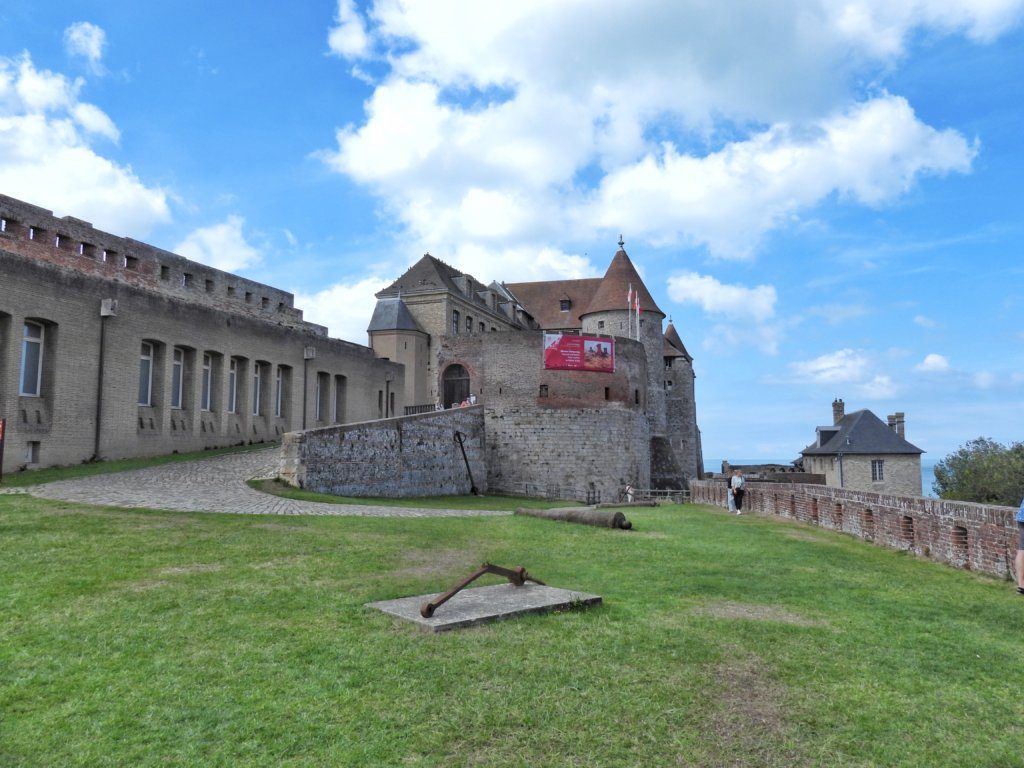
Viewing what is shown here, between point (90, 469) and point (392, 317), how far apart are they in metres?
25.5

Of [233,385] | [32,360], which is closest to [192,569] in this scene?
[32,360]

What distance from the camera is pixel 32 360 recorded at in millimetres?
18812

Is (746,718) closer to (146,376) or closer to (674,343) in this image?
(146,376)

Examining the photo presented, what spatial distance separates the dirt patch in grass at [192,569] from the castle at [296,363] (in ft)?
44.8

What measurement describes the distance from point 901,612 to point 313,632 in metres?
5.19

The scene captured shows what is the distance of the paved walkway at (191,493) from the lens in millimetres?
12961

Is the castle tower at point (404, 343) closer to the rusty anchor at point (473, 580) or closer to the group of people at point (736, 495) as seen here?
the group of people at point (736, 495)

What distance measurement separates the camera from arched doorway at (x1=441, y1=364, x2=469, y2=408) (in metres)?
37.2

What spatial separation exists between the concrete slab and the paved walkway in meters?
7.30

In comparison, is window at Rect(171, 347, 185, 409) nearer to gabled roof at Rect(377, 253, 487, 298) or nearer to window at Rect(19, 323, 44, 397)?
window at Rect(19, 323, 44, 397)

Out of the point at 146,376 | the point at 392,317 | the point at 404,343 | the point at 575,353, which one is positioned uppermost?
the point at 392,317

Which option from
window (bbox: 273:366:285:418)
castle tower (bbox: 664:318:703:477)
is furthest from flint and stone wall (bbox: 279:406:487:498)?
castle tower (bbox: 664:318:703:477)

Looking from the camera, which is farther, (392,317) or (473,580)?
(392,317)

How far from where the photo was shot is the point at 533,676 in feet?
14.3
